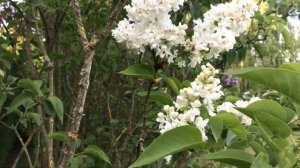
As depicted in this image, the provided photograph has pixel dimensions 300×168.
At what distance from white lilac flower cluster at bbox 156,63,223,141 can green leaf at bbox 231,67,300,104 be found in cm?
20

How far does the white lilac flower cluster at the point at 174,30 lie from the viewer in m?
1.40

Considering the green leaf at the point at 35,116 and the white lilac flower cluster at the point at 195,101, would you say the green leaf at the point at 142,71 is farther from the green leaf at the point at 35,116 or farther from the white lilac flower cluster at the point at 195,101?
the green leaf at the point at 35,116

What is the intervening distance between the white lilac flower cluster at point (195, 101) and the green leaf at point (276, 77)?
20 cm

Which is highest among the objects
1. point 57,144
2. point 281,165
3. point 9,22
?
point 9,22

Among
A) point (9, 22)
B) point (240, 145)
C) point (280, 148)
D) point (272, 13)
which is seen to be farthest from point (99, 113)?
point (280, 148)

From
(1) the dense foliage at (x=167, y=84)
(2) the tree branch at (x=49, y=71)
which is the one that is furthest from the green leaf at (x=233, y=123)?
(2) the tree branch at (x=49, y=71)

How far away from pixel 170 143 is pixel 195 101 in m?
0.22

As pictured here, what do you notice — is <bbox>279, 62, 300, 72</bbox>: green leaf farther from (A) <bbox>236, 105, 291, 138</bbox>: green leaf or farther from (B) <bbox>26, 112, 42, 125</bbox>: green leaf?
(B) <bbox>26, 112, 42, 125</bbox>: green leaf

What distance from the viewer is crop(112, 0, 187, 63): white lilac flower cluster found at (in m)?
1.39

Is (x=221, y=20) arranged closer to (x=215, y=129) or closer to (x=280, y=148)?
(x=215, y=129)

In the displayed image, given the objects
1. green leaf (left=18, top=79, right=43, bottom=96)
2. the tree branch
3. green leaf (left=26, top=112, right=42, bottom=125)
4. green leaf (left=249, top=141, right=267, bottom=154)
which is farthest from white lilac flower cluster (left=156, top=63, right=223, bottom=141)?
green leaf (left=26, top=112, right=42, bottom=125)

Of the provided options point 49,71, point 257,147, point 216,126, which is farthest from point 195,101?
point 49,71

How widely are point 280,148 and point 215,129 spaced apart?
0.59 ft

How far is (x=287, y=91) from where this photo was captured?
2.99 ft
